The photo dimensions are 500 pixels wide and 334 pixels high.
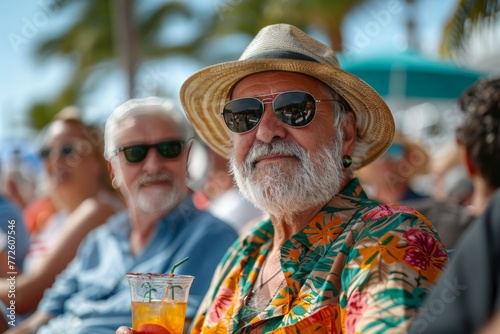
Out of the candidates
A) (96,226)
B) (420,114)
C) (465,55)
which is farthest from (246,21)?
(96,226)

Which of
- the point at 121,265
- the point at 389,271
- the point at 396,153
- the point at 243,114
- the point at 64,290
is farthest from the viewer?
the point at 396,153

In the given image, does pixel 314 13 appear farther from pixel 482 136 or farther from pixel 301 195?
pixel 301 195

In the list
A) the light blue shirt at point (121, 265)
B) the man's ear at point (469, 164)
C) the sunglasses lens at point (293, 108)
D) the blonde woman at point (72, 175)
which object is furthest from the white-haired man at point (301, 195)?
the blonde woman at point (72, 175)

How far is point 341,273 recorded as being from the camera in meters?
2.18

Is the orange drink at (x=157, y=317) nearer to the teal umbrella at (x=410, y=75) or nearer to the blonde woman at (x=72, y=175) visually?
the blonde woman at (x=72, y=175)

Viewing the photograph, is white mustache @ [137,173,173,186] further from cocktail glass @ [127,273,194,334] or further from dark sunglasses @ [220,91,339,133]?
cocktail glass @ [127,273,194,334]

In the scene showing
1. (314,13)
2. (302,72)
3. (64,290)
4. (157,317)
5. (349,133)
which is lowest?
(64,290)

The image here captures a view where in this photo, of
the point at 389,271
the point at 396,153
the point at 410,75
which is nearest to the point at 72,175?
the point at 396,153

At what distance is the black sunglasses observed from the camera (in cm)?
343

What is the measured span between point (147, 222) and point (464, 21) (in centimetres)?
315

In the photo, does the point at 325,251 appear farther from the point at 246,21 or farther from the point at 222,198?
the point at 246,21

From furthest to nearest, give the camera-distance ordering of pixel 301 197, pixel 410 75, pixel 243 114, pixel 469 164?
1. pixel 410 75
2. pixel 469 164
3. pixel 243 114
4. pixel 301 197

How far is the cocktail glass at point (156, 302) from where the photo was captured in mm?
2260

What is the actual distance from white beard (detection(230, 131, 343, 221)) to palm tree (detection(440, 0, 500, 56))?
275cm
